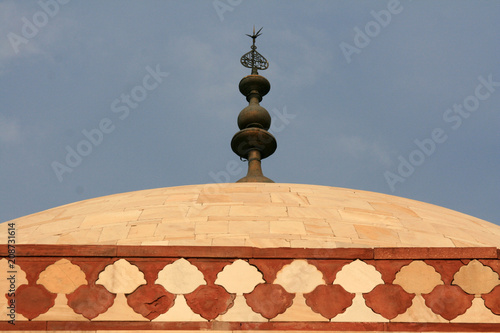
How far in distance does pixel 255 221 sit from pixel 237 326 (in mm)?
1713

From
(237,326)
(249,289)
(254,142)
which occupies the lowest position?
(237,326)

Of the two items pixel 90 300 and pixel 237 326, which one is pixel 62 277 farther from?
pixel 237 326


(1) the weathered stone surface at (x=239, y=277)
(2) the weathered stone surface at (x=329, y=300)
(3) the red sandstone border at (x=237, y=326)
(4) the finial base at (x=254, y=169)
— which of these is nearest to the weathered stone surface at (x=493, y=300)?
(3) the red sandstone border at (x=237, y=326)

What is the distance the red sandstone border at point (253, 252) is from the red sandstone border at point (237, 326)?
1.76 feet

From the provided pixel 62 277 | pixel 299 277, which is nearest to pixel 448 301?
pixel 299 277

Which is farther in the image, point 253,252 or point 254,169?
point 254,169

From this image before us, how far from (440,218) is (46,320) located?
13.9 feet

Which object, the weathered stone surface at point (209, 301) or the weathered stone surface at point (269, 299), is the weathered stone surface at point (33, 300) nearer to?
the weathered stone surface at point (209, 301)

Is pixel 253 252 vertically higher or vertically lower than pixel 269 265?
higher

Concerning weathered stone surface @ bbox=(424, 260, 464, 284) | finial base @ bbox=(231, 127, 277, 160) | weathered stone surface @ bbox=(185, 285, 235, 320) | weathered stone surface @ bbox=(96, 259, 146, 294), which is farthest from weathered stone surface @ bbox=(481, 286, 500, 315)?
finial base @ bbox=(231, 127, 277, 160)

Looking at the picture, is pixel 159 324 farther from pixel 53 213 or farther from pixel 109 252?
pixel 53 213

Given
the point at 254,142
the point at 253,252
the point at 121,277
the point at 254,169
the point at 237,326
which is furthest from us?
the point at 254,142

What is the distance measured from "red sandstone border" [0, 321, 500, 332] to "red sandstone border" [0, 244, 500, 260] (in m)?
0.53

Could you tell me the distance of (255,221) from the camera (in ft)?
21.6
